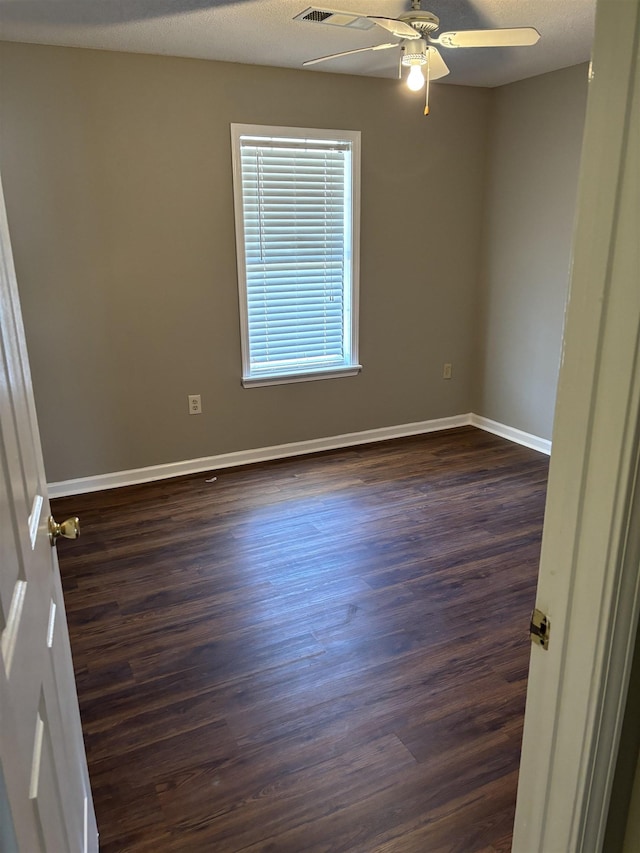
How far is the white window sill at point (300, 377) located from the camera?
13.4ft

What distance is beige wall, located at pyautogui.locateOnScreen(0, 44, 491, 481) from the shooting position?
3303 mm

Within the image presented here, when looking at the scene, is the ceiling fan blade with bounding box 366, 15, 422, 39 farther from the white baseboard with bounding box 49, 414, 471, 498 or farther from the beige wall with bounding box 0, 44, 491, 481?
the white baseboard with bounding box 49, 414, 471, 498

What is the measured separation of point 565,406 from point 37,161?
3.36m

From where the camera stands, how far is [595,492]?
765mm

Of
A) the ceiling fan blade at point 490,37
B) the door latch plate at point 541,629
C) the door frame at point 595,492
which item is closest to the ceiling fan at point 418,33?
the ceiling fan blade at point 490,37

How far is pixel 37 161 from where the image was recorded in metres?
3.25

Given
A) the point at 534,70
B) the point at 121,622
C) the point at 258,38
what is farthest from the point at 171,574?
→ the point at 534,70

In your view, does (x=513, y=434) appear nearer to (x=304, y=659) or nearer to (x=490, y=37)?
(x=490, y=37)

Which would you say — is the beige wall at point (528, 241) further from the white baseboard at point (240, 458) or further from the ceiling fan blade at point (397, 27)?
the ceiling fan blade at point (397, 27)

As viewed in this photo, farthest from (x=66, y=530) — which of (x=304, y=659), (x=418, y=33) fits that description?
(x=418, y=33)

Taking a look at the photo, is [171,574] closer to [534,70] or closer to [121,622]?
[121,622]

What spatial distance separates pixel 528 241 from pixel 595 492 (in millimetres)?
3933

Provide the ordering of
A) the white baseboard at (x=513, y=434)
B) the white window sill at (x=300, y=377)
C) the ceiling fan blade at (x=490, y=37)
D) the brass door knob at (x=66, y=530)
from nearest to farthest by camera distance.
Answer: the brass door knob at (x=66, y=530)
the ceiling fan blade at (x=490, y=37)
the white window sill at (x=300, y=377)
the white baseboard at (x=513, y=434)

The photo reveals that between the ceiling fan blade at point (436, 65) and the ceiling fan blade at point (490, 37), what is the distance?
10cm
